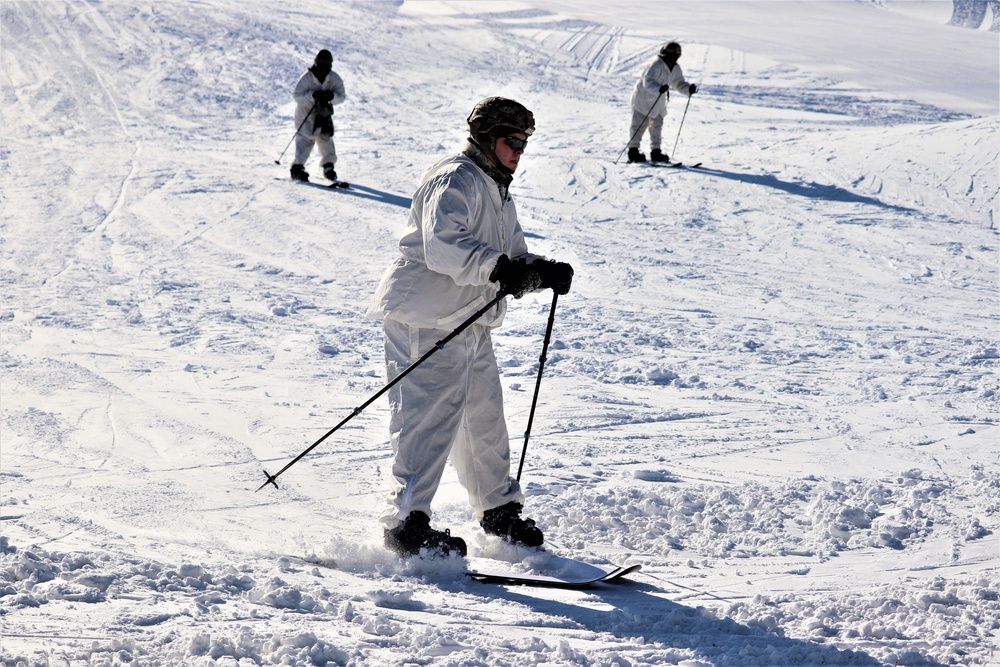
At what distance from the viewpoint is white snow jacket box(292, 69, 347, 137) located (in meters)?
12.5

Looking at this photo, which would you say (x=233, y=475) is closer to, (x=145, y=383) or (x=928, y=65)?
(x=145, y=383)

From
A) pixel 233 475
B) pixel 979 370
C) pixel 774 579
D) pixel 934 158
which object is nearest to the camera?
pixel 774 579

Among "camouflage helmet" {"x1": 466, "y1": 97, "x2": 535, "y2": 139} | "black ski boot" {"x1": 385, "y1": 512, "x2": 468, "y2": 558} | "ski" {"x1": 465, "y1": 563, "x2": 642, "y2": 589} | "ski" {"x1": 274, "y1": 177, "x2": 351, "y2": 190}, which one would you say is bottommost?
"ski" {"x1": 465, "y1": 563, "x2": 642, "y2": 589}

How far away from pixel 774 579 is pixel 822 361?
11.5ft

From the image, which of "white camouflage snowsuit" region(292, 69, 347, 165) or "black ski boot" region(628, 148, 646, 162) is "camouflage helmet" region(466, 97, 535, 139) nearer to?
"white camouflage snowsuit" region(292, 69, 347, 165)

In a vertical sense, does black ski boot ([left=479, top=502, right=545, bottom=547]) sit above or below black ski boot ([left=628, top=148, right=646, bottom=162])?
below

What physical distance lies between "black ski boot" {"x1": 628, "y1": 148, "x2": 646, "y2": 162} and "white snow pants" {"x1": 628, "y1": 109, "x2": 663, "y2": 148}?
0.05m

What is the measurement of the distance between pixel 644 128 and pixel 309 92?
3.96 m

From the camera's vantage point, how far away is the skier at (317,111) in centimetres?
1247

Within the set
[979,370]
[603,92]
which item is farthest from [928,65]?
[979,370]

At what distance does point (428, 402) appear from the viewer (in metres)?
4.18

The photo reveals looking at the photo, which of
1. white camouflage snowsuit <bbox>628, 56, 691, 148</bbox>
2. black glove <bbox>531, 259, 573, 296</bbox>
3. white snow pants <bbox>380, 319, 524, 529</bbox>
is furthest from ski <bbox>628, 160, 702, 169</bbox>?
black glove <bbox>531, 259, 573, 296</bbox>

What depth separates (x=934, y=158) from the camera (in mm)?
12766

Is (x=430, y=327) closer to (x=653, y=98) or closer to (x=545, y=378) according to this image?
(x=545, y=378)
